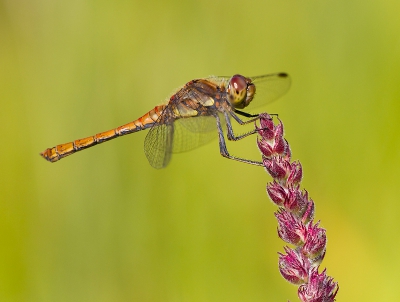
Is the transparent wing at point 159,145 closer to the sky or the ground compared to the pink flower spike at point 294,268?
closer to the sky

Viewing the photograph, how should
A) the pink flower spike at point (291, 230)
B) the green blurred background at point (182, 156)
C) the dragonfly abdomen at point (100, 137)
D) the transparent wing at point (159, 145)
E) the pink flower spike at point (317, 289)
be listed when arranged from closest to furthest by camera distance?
the pink flower spike at point (317, 289) → the pink flower spike at point (291, 230) → the green blurred background at point (182, 156) → the transparent wing at point (159, 145) → the dragonfly abdomen at point (100, 137)

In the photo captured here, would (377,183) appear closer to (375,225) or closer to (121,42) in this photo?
(375,225)

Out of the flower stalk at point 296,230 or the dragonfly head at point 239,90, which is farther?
the dragonfly head at point 239,90

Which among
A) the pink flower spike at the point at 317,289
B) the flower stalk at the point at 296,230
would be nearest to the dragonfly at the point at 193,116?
the flower stalk at the point at 296,230

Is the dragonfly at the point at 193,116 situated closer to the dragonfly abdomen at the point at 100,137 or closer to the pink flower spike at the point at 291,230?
the dragonfly abdomen at the point at 100,137

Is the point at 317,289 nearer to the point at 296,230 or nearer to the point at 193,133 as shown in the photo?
the point at 296,230

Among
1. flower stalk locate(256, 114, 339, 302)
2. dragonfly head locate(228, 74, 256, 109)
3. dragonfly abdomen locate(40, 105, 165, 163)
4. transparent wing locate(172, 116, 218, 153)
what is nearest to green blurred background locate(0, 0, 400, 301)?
dragonfly abdomen locate(40, 105, 165, 163)
